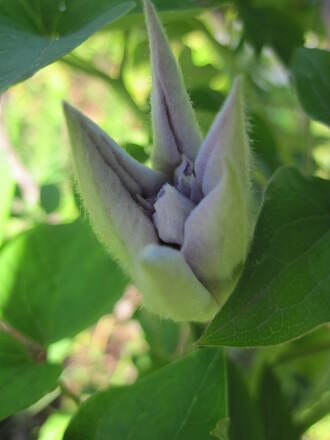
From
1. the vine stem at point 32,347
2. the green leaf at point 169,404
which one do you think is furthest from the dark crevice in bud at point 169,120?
the vine stem at point 32,347

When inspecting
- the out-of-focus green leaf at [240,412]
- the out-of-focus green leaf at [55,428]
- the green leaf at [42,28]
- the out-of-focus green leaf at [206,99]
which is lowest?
the out-of-focus green leaf at [55,428]

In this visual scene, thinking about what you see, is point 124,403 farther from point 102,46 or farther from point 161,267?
point 102,46

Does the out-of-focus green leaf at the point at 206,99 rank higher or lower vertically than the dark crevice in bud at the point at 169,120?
lower

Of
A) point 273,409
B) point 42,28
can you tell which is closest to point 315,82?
point 42,28

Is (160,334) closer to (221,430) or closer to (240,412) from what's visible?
(240,412)

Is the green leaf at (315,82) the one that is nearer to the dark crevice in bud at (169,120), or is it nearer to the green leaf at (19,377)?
the dark crevice in bud at (169,120)
